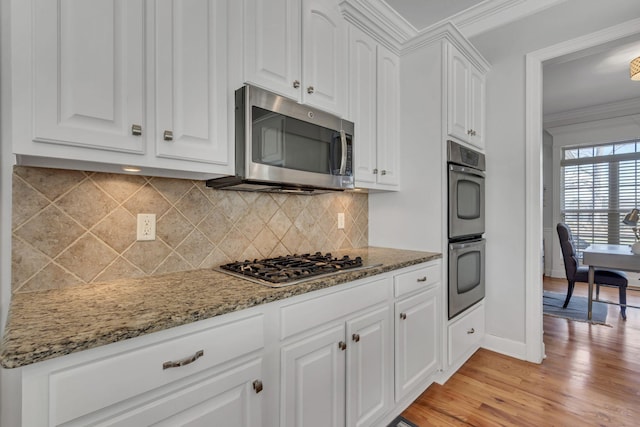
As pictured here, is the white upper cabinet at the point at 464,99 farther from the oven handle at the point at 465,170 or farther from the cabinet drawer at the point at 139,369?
the cabinet drawer at the point at 139,369

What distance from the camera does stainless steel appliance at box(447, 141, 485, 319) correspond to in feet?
7.25

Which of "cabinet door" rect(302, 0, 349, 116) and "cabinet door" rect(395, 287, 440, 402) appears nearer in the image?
"cabinet door" rect(302, 0, 349, 116)

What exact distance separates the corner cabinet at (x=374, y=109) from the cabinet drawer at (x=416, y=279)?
0.63 m

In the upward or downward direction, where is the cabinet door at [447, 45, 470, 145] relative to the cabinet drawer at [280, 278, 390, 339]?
upward

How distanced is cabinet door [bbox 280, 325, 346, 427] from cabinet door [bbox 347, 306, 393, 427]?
0.07 m

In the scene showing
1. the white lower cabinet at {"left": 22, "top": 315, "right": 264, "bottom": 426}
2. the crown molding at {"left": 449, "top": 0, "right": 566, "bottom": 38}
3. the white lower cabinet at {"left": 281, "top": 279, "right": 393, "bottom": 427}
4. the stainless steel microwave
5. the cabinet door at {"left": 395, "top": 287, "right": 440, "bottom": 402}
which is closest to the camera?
the white lower cabinet at {"left": 22, "top": 315, "right": 264, "bottom": 426}

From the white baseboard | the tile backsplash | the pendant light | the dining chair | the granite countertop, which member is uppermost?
the pendant light

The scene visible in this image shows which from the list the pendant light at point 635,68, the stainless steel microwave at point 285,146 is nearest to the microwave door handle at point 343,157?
the stainless steel microwave at point 285,146

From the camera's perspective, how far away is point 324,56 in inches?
70.9

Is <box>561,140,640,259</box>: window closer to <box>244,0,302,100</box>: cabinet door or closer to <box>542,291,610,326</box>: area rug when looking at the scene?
<box>542,291,610,326</box>: area rug

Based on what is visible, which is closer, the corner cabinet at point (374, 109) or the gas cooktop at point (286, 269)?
the gas cooktop at point (286, 269)

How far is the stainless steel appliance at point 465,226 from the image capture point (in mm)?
2211

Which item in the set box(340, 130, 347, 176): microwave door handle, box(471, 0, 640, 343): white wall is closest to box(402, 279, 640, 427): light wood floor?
box(471, 0, 640, 343): white wall

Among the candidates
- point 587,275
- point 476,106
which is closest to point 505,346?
point 587,275
